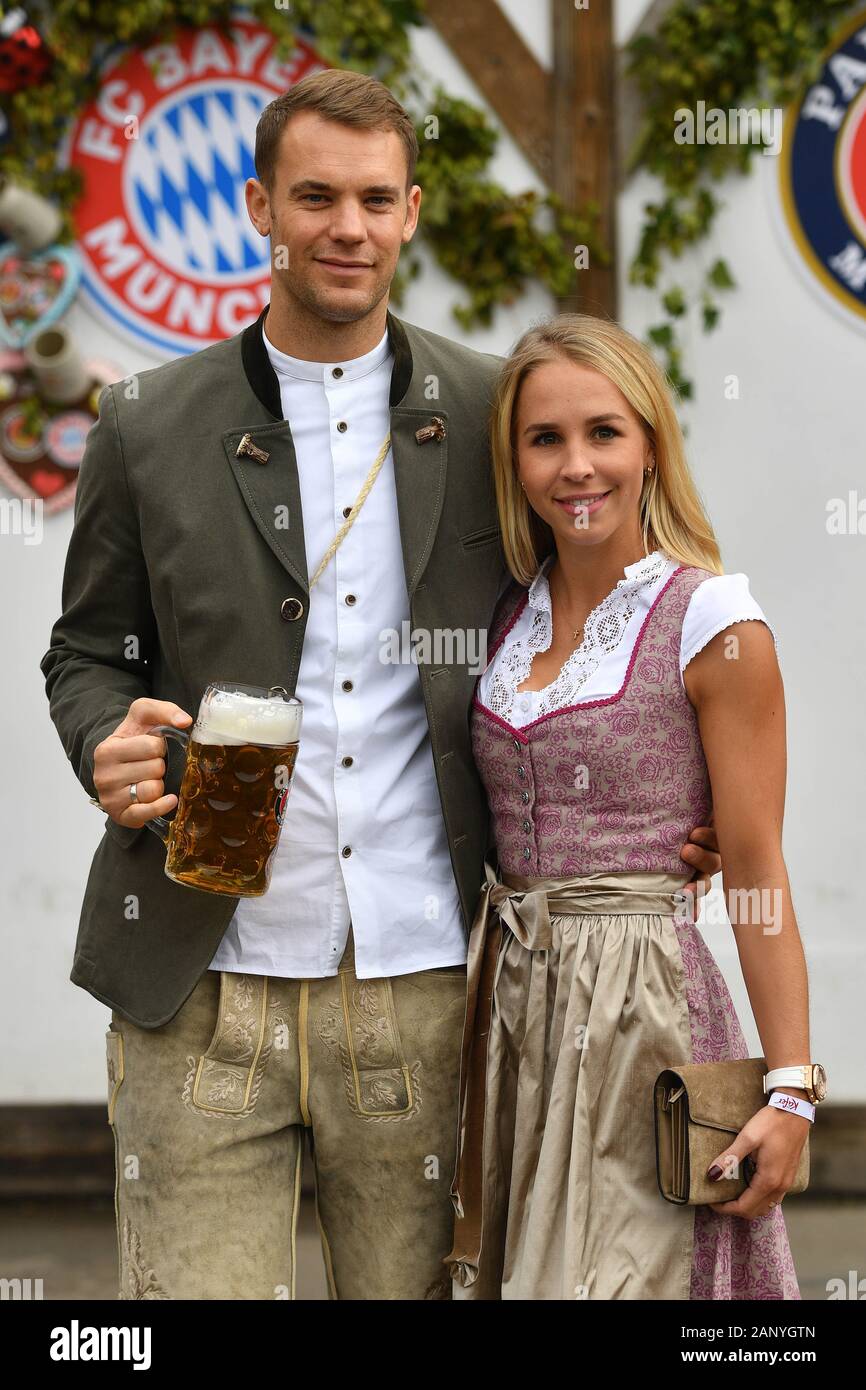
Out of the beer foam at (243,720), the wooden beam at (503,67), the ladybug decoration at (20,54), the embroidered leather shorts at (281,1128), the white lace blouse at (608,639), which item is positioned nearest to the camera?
the beer foam at (243,720)

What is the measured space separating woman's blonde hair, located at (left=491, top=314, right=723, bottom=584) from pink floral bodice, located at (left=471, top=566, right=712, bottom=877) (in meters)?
0.10

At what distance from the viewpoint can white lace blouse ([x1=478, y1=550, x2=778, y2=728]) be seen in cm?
196

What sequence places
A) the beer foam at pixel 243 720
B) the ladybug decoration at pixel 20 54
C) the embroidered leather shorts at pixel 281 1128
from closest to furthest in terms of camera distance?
the beer foam at pixel 243 720, the embroidered leather shorts at pixel 281 1128, the ladybug decoration at pixel 20 54

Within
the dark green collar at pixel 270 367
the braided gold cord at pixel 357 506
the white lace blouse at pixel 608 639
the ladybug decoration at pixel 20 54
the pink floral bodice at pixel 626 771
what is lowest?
the pink floral bodice at pixel 626 771

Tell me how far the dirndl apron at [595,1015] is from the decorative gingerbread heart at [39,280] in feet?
7.97

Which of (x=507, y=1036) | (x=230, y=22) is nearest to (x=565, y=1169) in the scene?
(x=507, y=1036)

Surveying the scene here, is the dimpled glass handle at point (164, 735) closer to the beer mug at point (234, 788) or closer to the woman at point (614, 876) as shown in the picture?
the beer mug at point (234, 788)

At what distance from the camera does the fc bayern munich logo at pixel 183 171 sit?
13.1 feet

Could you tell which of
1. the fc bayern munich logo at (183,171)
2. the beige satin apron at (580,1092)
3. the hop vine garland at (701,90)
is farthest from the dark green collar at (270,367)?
the hop vine garland at (701,90)

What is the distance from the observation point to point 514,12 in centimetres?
413

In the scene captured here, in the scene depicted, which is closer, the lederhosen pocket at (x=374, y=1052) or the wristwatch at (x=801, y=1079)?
the wristwatch at (x=801, y=1079)

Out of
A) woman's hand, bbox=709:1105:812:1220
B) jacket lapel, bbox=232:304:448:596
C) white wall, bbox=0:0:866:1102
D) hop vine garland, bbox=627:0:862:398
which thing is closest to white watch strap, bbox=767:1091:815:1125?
woman's hand, bbox=709:1105:812:1220

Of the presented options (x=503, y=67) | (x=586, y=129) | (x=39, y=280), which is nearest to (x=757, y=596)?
(x=586, y=129)

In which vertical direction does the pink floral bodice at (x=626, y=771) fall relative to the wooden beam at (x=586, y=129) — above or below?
below
